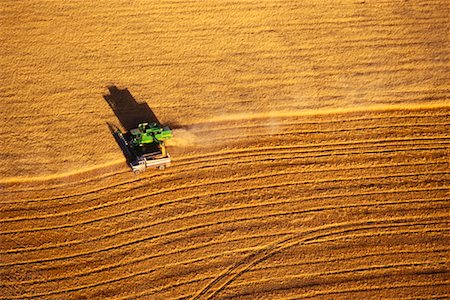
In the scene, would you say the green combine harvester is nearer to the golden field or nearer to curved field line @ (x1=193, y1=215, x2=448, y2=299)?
the golden field

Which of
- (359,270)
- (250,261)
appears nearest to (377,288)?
(359,270)

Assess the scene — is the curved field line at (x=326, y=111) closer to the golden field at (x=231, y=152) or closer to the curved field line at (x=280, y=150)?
the golden field at (x=231, y=152)

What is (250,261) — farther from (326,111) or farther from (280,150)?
(326,111)

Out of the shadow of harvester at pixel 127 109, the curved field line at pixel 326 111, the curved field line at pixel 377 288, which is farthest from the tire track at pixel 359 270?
the shadow of harvester at pixel 127 109

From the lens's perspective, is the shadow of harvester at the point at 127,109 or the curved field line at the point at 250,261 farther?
the shadow of harvester at the point at 127,109

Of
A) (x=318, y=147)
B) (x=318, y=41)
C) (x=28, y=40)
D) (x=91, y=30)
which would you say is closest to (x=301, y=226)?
(x=318, y=147)

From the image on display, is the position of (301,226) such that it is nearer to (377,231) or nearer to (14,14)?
(377,231)

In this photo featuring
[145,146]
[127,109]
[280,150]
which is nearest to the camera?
[145,146]
